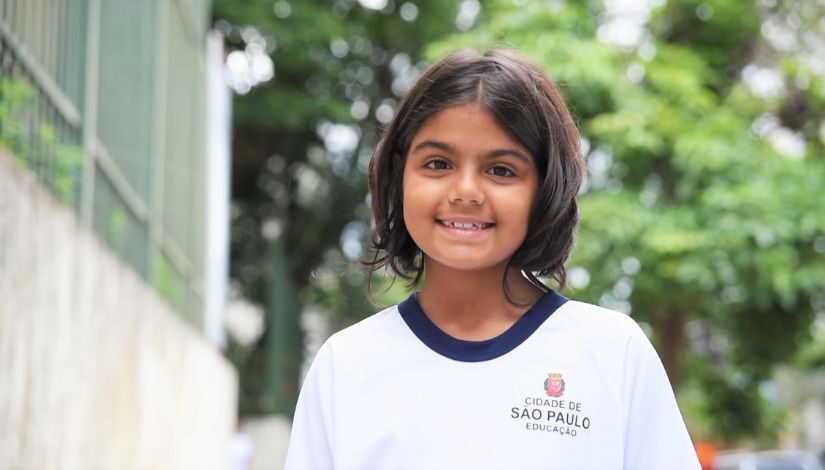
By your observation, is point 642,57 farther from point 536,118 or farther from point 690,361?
point 536,118

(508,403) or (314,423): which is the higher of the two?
(508,403)

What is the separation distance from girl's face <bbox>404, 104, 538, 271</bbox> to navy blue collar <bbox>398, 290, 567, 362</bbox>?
100 millimetres

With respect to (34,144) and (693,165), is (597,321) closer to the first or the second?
(34,144)

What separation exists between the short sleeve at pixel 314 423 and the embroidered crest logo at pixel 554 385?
354 millimetres

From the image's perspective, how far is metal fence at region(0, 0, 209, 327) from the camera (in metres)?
5.21

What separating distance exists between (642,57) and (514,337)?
12.1m

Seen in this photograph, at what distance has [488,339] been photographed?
86.2 inches

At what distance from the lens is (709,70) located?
14266 millimetres

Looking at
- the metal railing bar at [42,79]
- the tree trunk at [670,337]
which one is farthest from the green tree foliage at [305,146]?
the metal railing bar at [42,79]

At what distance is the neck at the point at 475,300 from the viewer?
88.0 inches

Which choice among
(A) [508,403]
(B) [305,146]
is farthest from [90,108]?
(B) [305,146]

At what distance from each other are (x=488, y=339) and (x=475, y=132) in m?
0.32

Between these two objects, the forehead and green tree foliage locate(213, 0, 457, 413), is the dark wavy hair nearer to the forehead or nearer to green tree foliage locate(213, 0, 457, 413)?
the forehead

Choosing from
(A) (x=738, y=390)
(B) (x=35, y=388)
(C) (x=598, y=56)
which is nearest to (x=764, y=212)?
(C) (x=598, y=56)
